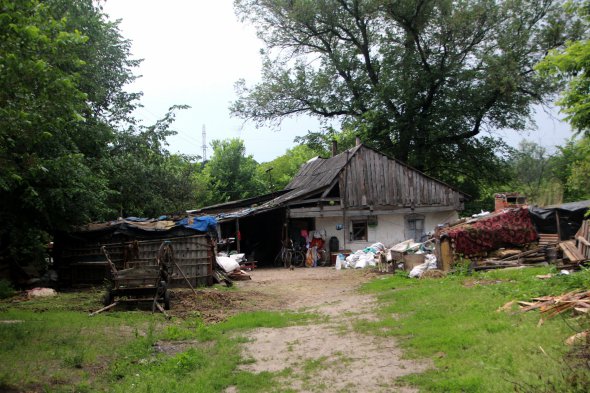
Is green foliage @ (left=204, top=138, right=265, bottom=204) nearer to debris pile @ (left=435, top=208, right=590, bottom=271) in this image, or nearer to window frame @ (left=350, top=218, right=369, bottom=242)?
window frame @ (left=350, top=218, right=369, bottom=242)

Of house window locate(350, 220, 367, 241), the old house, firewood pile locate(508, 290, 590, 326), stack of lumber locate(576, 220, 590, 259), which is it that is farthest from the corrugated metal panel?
house window locate(350, 220, 367, 241)

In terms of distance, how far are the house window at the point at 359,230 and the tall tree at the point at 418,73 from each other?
7606 mm

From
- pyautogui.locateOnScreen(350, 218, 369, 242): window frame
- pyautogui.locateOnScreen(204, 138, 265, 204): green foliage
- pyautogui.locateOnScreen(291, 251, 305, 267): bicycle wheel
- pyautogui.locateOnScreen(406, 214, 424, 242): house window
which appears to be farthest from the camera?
pyautogui.locateOnScreen(204, 138, 265, 204): green foliage

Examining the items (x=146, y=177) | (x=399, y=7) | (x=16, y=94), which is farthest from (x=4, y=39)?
(x=399, y=7)

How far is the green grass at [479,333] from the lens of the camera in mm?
5199

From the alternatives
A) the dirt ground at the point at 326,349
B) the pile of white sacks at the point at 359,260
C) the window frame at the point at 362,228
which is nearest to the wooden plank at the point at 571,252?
the dirt ground at the point at 326,349

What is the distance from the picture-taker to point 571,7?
22.8 feet

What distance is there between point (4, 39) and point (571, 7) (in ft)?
26.4

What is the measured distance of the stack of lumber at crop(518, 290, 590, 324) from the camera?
699cm

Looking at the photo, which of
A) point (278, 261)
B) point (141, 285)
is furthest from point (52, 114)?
point (278, 261)

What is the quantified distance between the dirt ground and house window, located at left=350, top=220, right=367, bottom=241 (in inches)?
463

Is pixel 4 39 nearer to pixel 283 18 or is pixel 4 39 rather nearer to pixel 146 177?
pixel 146 177

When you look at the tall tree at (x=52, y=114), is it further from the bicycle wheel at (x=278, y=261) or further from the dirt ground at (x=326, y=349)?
the bicycle wheel at (x=278, y=261)

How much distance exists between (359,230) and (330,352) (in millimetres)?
19425
